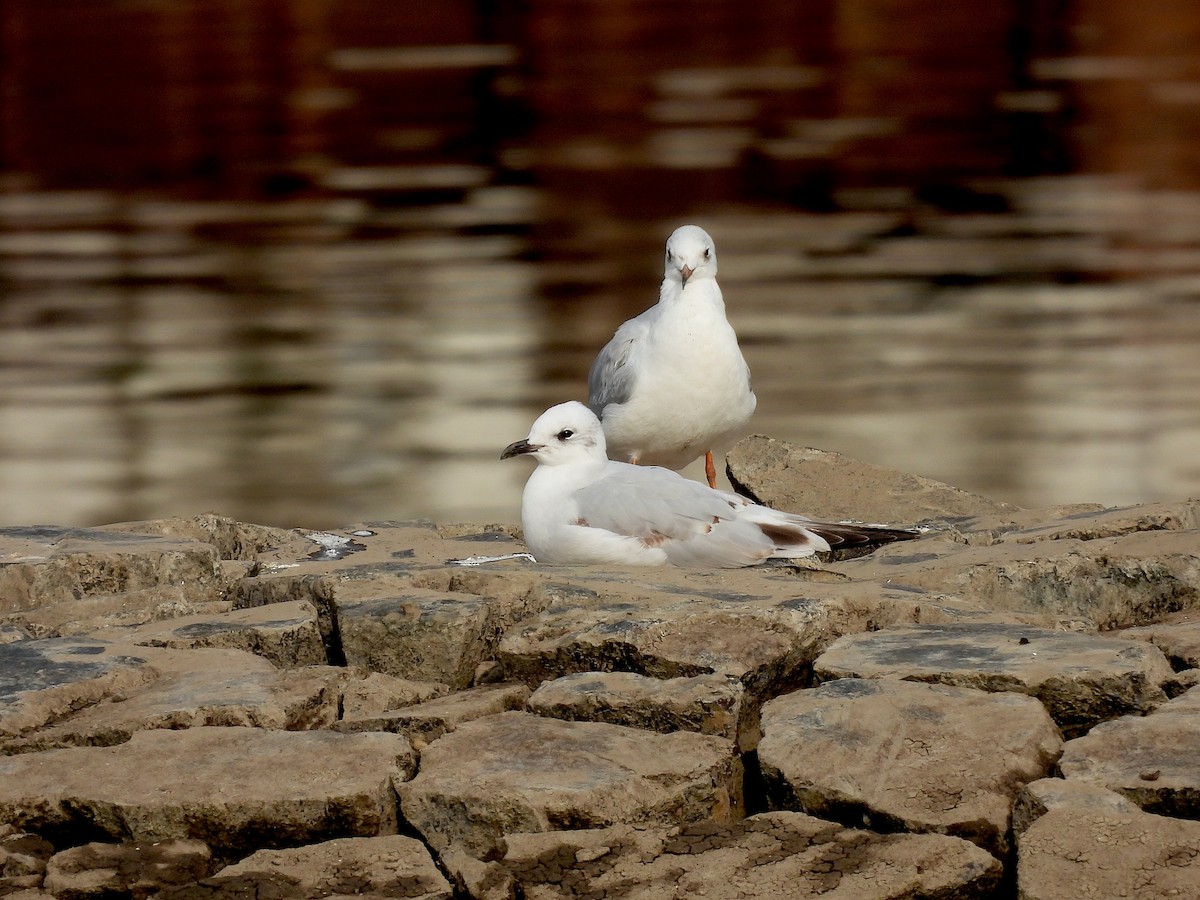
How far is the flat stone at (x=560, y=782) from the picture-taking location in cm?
352

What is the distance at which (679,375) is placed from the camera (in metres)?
6.61

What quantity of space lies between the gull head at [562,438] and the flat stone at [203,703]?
1.32 metres

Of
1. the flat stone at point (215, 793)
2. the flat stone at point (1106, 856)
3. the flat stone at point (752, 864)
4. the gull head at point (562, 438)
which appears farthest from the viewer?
the gull head at point (562, 438)

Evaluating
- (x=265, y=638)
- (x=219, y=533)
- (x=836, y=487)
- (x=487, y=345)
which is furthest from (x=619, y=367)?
(x=487, y=345)

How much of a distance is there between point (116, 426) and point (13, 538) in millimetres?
6705

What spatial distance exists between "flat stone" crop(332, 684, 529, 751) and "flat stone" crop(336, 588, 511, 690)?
14cm

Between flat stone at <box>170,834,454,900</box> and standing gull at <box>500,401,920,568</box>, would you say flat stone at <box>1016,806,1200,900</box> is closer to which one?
flat stone at <box>170,834,454,900</box>

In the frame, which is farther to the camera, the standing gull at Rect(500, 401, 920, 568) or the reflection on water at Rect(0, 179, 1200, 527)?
the reflection on water at Rect(0, 179, 1200, 527)

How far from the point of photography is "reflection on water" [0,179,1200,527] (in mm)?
11062

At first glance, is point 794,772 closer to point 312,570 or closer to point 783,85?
point 312,570

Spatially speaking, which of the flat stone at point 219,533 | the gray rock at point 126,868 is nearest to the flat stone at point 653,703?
the gray rock at point 126,868

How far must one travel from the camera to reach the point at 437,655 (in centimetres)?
431

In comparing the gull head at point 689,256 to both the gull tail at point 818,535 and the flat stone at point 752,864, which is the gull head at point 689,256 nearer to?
the gull tail at point 818,535

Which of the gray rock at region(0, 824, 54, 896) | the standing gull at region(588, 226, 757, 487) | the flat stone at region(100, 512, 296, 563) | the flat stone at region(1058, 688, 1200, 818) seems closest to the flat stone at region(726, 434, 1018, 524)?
the standing gull at region(588, 226, 757, 487)
